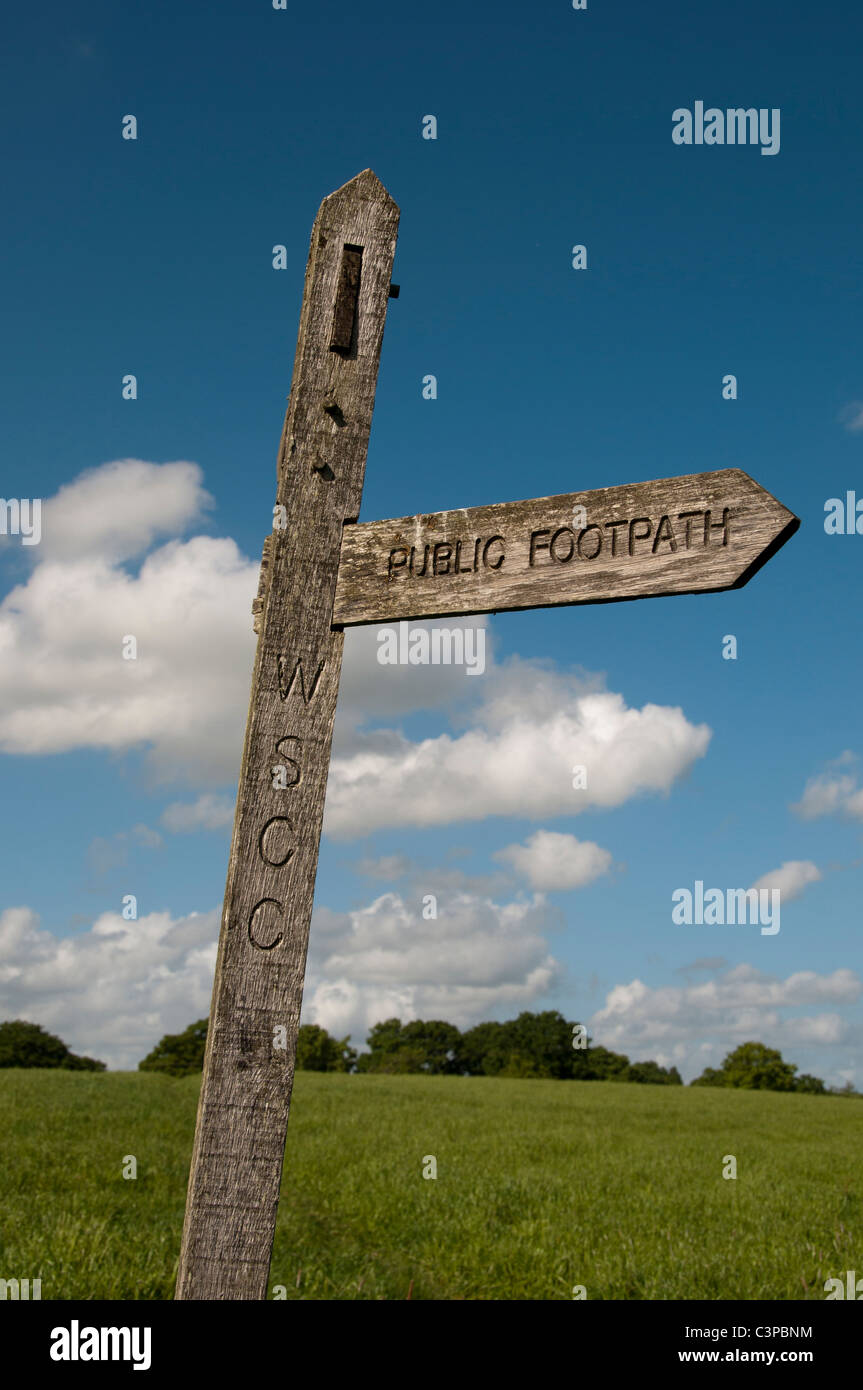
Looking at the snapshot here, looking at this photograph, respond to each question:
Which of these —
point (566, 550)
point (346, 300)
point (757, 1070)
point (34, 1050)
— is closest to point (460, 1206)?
point (566, 550)

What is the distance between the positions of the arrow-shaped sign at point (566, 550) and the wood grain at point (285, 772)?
0.63 ft

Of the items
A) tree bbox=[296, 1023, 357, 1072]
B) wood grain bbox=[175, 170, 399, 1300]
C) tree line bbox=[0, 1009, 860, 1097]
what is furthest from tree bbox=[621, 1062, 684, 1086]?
wood grain bbox=[175, 170, 399, 1300]

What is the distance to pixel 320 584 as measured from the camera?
3430 mm

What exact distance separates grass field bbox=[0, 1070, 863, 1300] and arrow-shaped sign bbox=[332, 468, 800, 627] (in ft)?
15.1

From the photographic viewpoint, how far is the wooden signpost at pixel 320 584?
305 centimetres

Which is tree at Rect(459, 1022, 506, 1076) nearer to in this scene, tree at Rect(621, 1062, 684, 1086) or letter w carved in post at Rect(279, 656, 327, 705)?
tree at Rect(621, 1062, 684, 1086)

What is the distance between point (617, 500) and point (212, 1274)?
2884mm

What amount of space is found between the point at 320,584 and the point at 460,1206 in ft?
33.8

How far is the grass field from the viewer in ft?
26.5

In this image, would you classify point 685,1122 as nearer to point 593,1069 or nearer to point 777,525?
point 777,525

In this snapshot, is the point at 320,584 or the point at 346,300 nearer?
the point at 320,584

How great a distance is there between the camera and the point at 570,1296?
7977mm

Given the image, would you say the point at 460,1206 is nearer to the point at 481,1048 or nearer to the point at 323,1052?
the point at 323,1052
